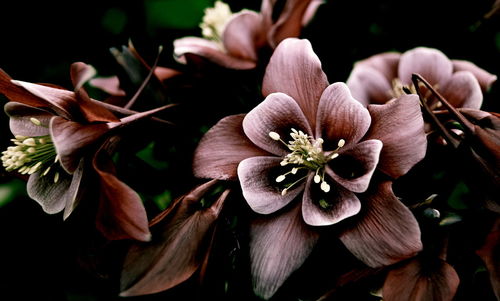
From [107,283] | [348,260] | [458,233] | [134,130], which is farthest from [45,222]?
[458,233]

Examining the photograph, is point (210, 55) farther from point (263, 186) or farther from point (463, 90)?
point (463, 90)

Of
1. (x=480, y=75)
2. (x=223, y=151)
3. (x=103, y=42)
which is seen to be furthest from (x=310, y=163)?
(x=103, y=42)

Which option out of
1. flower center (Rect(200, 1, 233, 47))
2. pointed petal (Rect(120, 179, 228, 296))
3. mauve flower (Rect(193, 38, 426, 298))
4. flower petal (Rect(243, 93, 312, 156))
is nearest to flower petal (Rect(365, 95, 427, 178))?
mauve flower (Rect(193, 38, 426, 298))

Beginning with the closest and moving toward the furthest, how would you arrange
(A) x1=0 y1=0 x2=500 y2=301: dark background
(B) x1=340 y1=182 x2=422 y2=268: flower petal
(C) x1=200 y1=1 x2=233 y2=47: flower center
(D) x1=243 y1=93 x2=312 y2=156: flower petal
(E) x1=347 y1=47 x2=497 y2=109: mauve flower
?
(B) x1=340 y1=182 x2=422 y2=268: flower petal, (D) x1=243 y1=93 x2=312 y2=156: flower petal, (E) x1=347 y1=47 x2=497 y2=109: mauve flower, (A) x1=0 y1=0 x2=500 y2=301: dark background, (C) x1=200 y1=1 x2=233 y2=47: flower center

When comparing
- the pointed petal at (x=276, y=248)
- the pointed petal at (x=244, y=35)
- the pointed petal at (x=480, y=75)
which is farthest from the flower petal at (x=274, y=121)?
the pointed petal at (x=480, y=75)

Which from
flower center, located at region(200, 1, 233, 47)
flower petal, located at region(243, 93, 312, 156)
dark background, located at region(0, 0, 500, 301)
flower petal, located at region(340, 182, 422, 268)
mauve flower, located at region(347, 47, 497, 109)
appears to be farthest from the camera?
flower center, located at region(200, 1, 233, 47)

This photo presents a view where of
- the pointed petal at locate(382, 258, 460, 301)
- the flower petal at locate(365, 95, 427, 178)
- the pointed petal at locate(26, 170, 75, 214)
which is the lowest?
the pointed petal at locate(382, 258, 460, 301)

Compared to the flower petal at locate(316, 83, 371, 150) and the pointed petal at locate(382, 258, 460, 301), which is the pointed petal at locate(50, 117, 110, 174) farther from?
the pointed petal at locate(382, 258, 460, 301)

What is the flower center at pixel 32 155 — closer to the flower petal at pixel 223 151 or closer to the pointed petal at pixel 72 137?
the pointed petal at pixel 72 137
